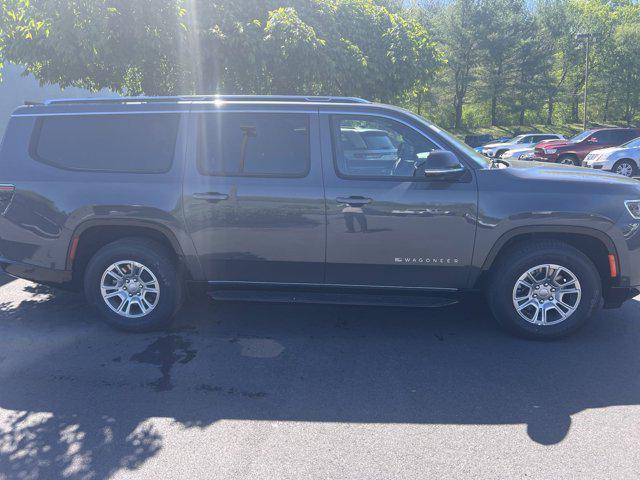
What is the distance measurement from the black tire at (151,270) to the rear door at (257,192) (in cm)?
35

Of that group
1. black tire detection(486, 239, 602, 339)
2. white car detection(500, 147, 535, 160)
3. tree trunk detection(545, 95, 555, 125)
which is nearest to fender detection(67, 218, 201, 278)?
black tire detection(486, 239, 602, 339)

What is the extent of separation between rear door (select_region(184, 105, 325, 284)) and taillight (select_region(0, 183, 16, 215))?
1564mm

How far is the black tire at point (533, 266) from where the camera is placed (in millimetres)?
4551

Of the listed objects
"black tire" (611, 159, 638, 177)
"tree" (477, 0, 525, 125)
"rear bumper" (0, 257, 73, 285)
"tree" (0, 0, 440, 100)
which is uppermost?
"tree" (477, 0, 525, 125)

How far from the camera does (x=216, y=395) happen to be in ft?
12.7

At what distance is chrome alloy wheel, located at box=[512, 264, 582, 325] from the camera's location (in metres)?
4.61

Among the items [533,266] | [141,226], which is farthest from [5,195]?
[533,266]

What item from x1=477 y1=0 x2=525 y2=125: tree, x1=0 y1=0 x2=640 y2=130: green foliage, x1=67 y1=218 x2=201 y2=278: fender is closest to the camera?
x1=67 y1=218 x2=201 y2=278: fender

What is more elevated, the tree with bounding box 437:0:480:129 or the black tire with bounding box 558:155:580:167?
the tree with bounding box 437:0:480:129

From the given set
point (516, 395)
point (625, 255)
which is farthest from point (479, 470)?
point (625, 255)

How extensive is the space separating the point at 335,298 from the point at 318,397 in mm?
1115

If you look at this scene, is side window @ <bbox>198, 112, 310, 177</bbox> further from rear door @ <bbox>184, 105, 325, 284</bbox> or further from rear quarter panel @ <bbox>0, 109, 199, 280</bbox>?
rear quarter panel @ <bbox>0, 109, 199, 280</bbox>

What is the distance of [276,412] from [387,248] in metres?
1.66

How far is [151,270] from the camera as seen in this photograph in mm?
4891
